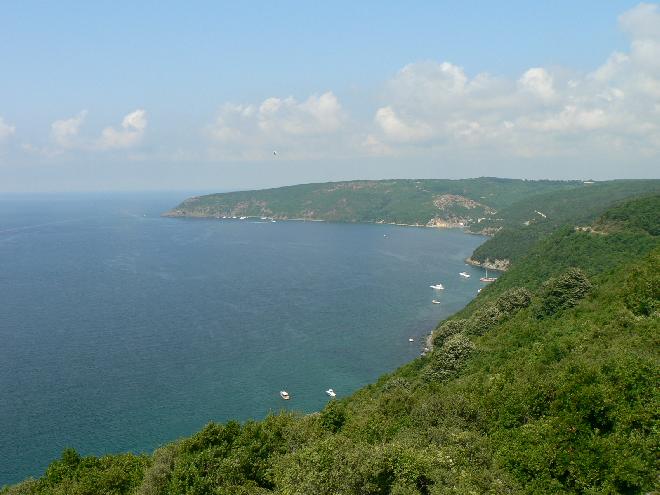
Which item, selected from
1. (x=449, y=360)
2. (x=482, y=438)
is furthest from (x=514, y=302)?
(x=482, y=438)

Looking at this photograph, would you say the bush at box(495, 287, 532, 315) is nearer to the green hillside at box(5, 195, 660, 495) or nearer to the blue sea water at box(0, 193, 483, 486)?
the green hillside at box(5, 195, 660, 495)

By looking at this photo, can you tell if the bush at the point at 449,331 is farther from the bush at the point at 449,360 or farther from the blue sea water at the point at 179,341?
the bush at the point at 449,360

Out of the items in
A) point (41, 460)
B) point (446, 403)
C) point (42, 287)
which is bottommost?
point (41, 460)

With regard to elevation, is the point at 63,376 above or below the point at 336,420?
below

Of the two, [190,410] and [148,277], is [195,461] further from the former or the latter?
[148,277]

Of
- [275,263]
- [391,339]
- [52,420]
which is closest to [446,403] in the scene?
[52,420]

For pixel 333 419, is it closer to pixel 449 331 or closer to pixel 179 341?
pixel 449 331
